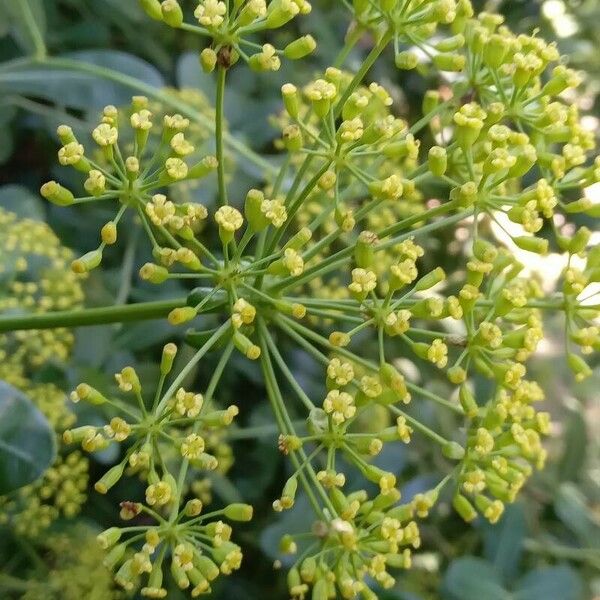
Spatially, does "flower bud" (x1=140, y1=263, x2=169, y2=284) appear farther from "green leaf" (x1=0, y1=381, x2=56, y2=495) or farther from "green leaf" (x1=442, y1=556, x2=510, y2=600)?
"green leaf" (x1=442, y1=556, x2=510, y2=600)

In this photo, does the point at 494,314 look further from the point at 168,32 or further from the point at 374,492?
the point at 168,32

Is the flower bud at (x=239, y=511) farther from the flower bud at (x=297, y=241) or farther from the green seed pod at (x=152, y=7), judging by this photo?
the green seed pod at (x=152, y=7)

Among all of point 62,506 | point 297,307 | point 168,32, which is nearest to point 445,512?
point 62,506

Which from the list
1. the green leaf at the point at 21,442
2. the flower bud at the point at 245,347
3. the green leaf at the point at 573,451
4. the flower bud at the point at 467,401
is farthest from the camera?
the green leaf at the point at 573,451

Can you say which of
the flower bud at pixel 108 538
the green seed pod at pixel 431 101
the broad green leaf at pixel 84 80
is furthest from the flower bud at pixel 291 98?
the broad green leaf at pixel 84 80

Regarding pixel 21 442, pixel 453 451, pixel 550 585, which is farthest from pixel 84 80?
pixel 550 585

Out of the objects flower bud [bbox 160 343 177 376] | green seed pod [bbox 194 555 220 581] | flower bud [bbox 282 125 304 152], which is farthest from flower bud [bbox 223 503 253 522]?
flower bud [bbox 282 125 304 152]
